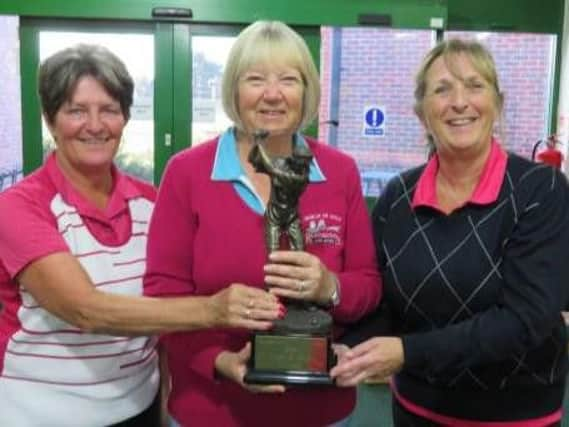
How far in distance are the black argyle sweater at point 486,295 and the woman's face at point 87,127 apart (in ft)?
2.26

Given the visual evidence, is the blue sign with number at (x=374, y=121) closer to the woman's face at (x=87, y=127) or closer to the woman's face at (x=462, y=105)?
the woman's face at (x=462, y=105)

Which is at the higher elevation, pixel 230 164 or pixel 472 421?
pixel 230 164

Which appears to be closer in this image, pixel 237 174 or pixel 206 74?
pixel 237 174

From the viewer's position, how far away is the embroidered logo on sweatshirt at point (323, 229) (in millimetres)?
1427

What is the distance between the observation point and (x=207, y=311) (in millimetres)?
1275

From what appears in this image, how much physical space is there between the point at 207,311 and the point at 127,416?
40 centimetres

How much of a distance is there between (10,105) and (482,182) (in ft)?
13.6

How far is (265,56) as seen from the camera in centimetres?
138

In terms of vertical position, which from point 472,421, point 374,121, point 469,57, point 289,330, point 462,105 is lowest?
point 472,421

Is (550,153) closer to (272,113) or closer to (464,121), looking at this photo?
(464,121)

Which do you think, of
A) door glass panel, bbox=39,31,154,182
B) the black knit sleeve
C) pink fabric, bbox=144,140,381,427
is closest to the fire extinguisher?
door glass panel, bbox=39,31,154,182

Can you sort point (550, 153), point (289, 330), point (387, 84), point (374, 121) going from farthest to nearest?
1. point (387, 84)
2. point (374, 121)
3. point (550, 153)
4. point (289, 330)

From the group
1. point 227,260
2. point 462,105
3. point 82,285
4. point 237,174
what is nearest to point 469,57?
point 462,105

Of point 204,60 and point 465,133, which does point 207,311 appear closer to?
point 465,133
